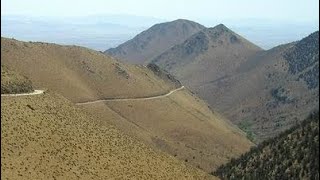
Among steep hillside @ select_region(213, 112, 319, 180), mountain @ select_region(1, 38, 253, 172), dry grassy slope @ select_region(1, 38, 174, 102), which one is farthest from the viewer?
dry grassy slope @ select_region(1, 38, 174, 102)

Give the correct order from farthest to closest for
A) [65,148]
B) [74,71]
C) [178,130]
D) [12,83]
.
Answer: [74,71], [178,130], [12,83], [65,148]

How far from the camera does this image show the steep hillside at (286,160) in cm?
8438

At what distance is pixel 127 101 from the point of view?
566 ft

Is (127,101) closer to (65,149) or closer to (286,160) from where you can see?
(286,160)

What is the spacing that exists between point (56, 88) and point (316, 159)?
87.2 m

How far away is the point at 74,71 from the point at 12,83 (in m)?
92.2

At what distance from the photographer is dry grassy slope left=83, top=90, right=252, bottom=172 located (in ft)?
479

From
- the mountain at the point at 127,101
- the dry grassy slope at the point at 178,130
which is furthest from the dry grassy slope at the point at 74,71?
the dry grassy slope at the point at 178,130

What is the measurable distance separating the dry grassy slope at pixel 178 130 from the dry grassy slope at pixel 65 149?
5730 cm

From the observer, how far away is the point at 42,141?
70312 millimetres

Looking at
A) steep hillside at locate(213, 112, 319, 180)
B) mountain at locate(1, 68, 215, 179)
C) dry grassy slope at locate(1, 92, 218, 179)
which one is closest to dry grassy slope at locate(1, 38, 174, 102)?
steep hillside at locate(213, 112, 319, 180)

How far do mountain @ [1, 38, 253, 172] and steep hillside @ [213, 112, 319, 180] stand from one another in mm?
31858

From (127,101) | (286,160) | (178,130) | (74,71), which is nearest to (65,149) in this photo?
(286,160)

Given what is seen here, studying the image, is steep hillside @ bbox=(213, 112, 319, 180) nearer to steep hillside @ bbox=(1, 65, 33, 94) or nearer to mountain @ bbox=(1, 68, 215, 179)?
mountain @ bbox=(1, 68, 215, 179)
